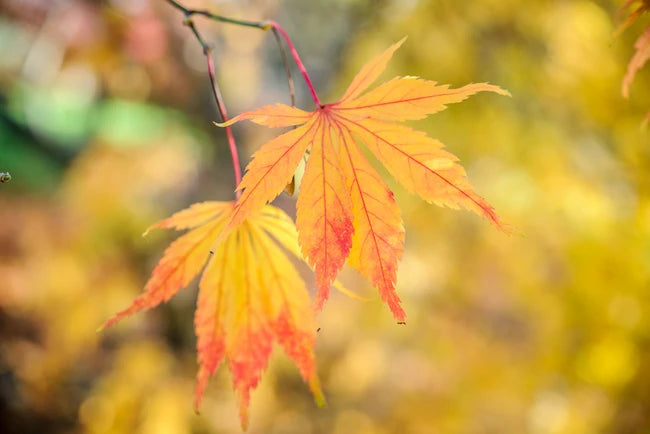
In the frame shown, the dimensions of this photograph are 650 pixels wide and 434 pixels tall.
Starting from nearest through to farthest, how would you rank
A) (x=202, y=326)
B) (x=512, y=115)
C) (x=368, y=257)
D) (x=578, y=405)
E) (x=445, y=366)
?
(x=368, y=257) < (x=202, y=326) < (x=512, y=115) < (x=578, y=405) < (x=445, y=366)

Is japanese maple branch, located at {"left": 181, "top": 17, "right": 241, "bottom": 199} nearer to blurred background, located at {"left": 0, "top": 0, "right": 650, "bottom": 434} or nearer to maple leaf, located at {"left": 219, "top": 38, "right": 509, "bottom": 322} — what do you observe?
maple leaf, located at {"left": 219, "top": 38, "right": 509, "bottom": 322}

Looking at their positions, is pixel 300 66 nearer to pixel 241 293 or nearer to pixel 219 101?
pixel 219 101

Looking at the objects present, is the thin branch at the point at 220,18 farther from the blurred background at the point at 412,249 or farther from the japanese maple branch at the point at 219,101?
the blurred background at the point at 412,249

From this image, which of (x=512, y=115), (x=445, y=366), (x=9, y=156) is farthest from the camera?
(x=9, y=156)

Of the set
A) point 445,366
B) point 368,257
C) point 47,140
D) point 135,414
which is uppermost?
point 47,140

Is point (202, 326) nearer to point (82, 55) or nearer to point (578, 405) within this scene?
point (578, 405)

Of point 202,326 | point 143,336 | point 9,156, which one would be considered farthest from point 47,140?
point 202,326

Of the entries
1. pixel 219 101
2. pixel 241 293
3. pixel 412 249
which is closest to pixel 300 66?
pixel 219 101
